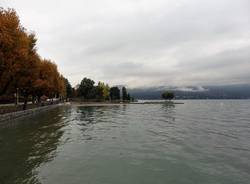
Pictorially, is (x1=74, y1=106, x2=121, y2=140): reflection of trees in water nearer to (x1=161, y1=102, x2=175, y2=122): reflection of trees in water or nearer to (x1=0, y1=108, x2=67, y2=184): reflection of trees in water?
(x1=0, y1=108, x2=67, y2=184): reflection of trees in water

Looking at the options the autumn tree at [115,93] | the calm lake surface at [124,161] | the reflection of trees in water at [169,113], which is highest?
the autumn tree at [115,93]

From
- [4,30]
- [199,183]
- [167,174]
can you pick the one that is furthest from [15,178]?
[4,30]

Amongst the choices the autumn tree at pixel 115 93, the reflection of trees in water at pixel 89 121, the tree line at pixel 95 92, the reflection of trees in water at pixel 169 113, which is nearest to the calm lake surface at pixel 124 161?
the reflection of trees in water at pixel 89 121

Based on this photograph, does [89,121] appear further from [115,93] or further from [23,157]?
[115,93]

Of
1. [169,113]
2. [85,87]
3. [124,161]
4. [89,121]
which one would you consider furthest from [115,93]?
[124,161]

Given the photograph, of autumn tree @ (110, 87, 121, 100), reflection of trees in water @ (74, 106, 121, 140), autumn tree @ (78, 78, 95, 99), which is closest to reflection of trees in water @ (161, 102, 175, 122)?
reflection of trees in water @ (74, 106, 121, 140)

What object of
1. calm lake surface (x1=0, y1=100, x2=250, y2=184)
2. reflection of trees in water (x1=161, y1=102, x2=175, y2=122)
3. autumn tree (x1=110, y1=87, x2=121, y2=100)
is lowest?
calm lake surface (x1=0, y1=100, x2=250, y2=184)

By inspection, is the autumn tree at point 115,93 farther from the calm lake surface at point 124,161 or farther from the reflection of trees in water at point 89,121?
the calm lake surface at point 124,161

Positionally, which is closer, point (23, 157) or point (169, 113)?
point (23, 157)

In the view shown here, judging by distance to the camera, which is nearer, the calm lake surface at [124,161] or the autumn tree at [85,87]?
the calm lake surface at [124,161]

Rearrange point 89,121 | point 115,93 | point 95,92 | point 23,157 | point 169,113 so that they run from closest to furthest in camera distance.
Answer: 1. point 23,157
2. point 89,121
3. point 169,113
4. point 95,92
5. point 115,93

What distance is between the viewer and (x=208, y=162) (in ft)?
53.9

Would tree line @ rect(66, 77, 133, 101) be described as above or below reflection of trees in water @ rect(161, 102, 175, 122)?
above

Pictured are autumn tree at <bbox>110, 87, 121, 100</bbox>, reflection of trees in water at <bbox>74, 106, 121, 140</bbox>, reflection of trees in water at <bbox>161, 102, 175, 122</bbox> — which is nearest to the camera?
reflection of trees in water at <bbox>74, 106, 121, 140</bbox>
